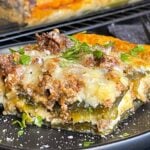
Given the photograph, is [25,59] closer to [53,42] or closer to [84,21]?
[53,42]

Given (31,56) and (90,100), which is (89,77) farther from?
(31,56)

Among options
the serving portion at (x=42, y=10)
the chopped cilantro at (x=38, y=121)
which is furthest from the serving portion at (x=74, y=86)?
the serving portion at (x=42, y=10)

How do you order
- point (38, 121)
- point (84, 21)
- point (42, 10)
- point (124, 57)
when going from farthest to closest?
point (84, 21), point (42, 10), point (124, 57), point (38, 121)

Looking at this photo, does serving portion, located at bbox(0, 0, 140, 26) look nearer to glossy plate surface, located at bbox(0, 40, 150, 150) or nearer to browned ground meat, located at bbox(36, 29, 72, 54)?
browned ground meat, located at bbox(36, 29, 72, 54)

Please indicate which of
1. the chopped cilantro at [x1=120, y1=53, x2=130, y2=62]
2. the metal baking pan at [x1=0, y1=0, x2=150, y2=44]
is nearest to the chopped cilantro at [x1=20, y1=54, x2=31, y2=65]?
the chopped cilantro at [x1=120, y1=53, x2=130, y2=62]

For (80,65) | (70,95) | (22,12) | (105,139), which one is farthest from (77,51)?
(22,12)

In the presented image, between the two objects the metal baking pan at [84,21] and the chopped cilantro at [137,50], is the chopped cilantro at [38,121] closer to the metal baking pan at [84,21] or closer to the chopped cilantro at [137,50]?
the chopped cilantro at [137,50]

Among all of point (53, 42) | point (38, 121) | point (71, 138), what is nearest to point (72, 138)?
point (71, 138)
